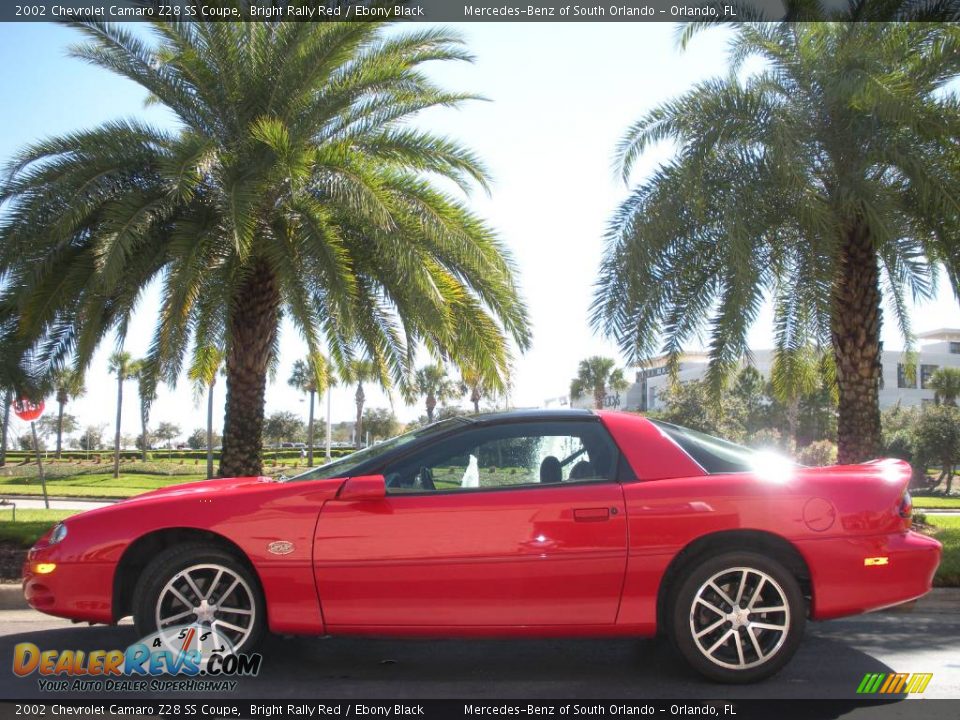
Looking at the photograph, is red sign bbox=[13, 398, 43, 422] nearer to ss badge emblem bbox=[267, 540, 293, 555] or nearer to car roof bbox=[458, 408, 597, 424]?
ss badge emblem bbox=[267, 540, 293, 555]

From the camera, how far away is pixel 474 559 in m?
4.34

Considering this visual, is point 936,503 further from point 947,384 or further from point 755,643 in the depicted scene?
point 755,643

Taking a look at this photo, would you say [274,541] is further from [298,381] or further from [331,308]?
[298,381]

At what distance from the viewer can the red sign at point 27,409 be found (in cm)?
1252

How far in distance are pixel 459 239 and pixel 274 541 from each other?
6.35 m

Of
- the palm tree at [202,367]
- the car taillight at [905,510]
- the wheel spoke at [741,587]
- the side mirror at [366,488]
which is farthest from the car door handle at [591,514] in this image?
the palm tree at [202,367]

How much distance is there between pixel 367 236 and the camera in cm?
1103

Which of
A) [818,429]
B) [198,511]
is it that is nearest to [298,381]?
[818,429]

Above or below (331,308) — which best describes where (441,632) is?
below

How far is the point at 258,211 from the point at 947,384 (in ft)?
178

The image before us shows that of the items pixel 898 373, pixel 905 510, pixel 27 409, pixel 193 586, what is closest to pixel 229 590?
pixel 193 586

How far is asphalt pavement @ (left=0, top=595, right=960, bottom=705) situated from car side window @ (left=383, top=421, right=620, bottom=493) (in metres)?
1.05

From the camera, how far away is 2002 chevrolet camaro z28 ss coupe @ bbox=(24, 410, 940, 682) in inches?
170

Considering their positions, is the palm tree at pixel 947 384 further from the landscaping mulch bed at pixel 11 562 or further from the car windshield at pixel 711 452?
the landscaping mulch bed at pixel 11 562
